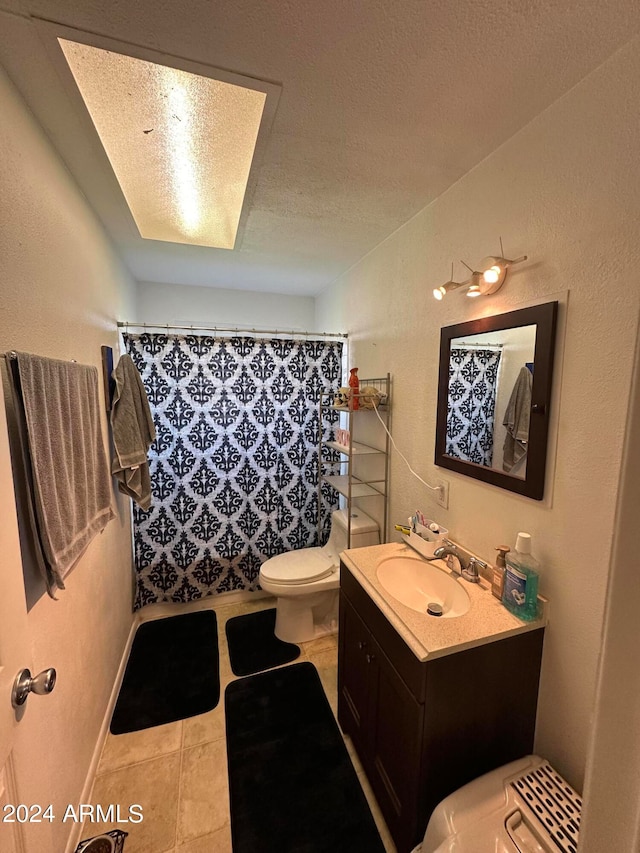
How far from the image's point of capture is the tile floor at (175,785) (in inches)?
49.6

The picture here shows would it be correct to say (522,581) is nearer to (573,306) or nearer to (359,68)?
(573,306)

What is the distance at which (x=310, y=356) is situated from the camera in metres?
2.54

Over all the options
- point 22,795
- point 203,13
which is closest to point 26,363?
point 203,13

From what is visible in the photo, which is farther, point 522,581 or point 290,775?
point 290,775

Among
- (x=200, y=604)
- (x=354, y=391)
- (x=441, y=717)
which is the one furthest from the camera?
(x=200, y=604)

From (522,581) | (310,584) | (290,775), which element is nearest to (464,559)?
(522,581)

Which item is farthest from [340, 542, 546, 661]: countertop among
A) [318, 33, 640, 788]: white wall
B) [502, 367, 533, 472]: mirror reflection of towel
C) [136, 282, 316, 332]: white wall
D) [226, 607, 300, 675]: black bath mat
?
[136, 282, 316, 332]: white wall

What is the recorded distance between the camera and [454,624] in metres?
1.14

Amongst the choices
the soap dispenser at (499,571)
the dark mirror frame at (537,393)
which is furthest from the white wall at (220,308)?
the soap dispenser at (499,571)

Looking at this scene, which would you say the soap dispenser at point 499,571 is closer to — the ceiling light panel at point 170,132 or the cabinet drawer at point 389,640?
the cabinet drawer at point 389,640

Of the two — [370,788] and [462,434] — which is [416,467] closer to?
[462,434]

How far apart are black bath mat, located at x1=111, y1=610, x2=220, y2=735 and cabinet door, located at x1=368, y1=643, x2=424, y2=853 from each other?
910mm

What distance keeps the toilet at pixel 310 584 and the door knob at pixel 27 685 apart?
53.9 inches

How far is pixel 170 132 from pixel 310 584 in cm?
224
